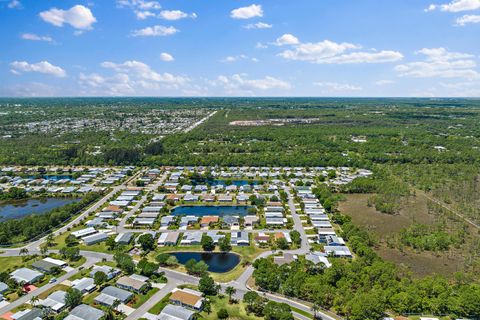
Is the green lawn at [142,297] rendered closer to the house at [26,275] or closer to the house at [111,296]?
the house at [111,296]

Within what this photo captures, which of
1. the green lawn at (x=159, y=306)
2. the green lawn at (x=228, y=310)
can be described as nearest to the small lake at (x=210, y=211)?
the green lawn at (x=228, y=310)

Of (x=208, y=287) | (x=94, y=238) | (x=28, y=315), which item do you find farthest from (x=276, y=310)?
(x=94, y=238)

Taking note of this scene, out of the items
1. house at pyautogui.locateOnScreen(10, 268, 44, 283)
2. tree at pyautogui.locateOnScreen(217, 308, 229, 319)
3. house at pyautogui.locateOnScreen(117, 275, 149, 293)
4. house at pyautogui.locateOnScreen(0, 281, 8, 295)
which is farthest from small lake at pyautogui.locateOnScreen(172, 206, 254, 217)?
house at pyautogui.locateOnScreen(0, 281, 8, 295)

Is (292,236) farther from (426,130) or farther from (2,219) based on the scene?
(426,130)

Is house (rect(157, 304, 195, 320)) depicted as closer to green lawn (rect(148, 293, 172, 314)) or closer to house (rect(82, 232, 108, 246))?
green lawn (rect(148, 293, 172, 314))

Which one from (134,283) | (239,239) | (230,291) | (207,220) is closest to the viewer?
(230,291)

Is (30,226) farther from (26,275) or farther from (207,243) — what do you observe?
(207,243)
